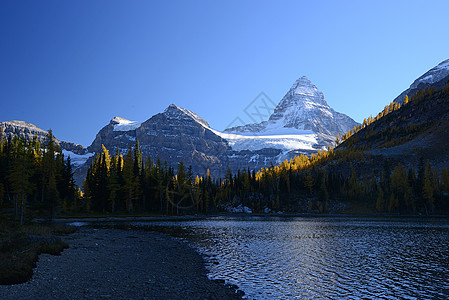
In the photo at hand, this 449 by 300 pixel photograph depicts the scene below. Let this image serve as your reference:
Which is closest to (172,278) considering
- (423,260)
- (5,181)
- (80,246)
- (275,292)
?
(275,292)

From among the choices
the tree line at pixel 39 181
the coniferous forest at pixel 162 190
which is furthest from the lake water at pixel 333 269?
the tree line at pixel 39 181

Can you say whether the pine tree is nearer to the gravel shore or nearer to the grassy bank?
the gravel shore

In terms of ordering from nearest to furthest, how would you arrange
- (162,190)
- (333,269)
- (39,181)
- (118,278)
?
1. (118,278)
2. (333,269)
3. (39,181)
4. (162,190)

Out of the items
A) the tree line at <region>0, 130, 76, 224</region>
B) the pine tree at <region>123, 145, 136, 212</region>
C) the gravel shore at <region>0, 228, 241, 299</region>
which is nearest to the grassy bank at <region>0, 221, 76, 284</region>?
the gravel shore at <region>0, 228, 241, 299</region>

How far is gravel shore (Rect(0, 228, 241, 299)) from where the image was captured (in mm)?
16609

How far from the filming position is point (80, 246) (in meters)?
34.6

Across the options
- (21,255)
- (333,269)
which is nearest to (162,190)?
(21,255)

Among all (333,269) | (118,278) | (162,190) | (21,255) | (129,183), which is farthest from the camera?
(162,190)

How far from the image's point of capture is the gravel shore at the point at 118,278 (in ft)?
54.5

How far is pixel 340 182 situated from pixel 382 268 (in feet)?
527

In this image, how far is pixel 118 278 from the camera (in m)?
21.1

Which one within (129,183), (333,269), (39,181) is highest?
(39,181)

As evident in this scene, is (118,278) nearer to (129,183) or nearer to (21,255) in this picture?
(21,255)

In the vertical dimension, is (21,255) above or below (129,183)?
below
